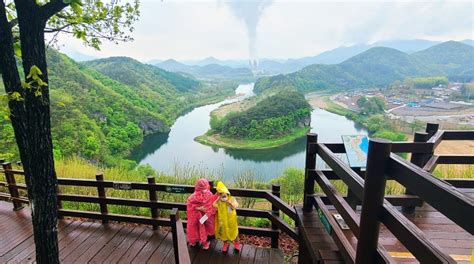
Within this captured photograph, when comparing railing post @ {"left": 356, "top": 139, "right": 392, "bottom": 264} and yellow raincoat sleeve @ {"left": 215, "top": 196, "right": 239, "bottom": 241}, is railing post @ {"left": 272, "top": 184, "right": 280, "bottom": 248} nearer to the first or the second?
yellow raincoat sleeve @ {"left": 215, "top": 196, "right": 239, "bottom": 241}

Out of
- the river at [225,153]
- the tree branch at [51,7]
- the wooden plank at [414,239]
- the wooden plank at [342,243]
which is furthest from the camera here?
the river at [225,153]

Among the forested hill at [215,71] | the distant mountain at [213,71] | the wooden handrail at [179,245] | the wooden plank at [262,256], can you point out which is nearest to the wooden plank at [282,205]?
the wooden plank at [262,256]

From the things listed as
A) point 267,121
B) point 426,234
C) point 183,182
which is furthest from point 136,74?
point 426,234

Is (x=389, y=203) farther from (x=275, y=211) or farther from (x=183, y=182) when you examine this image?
(x=183, y=182)

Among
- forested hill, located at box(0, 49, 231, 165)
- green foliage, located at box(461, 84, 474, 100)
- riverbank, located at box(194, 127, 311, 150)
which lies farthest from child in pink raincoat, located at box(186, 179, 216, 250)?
green foliage, located at box(461, 84, 474, 100)

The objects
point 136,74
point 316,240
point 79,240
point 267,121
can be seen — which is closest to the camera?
point 316,240

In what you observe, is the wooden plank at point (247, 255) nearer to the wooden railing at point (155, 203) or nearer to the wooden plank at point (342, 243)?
the wooden railing at point (155, 203)

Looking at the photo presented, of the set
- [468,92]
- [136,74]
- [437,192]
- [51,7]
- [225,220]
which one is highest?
[136,74]
